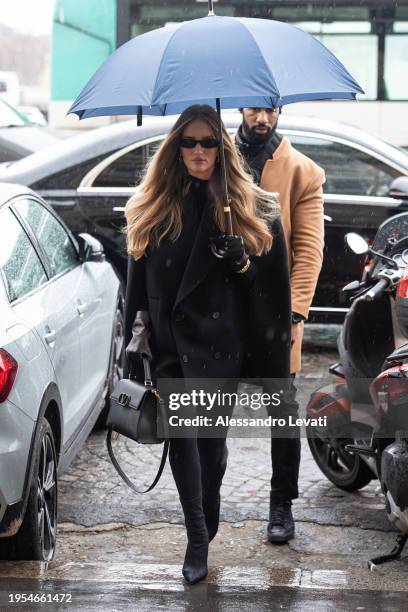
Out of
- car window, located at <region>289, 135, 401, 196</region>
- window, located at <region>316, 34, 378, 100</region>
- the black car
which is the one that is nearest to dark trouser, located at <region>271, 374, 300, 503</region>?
the black car

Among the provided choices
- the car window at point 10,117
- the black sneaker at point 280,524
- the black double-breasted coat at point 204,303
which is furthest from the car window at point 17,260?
the car window at point 10,117

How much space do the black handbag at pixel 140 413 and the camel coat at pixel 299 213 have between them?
989mm

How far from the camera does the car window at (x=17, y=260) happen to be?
Result: 4.87 metres

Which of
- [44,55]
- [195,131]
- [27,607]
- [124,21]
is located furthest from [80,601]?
[44,55]

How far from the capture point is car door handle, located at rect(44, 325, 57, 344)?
4.84m

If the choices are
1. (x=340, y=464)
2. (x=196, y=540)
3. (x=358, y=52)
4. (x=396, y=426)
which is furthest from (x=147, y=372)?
(x=358, y=52)

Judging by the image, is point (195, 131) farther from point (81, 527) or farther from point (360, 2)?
point (360, 2)

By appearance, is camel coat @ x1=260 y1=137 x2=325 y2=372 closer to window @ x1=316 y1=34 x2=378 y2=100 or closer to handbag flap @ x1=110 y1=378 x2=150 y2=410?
handbag flap @ x1=110 y1=378 x2=150 y2=410

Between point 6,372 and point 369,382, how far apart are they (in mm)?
1836

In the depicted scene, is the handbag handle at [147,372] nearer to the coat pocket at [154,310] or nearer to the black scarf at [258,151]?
the coat pocket at [154,310]

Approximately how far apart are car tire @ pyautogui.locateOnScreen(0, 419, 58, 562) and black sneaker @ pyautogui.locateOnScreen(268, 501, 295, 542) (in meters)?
0.93

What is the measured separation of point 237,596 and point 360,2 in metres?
14.2

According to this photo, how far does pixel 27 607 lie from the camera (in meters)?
3.94

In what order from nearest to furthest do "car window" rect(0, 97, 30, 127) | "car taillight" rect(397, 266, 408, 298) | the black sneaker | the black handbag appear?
the black handbag
"car taillight" rect(397, 266, 408, 298)
the black sneaker
"car window" rect(0, 97, 30, 127)
